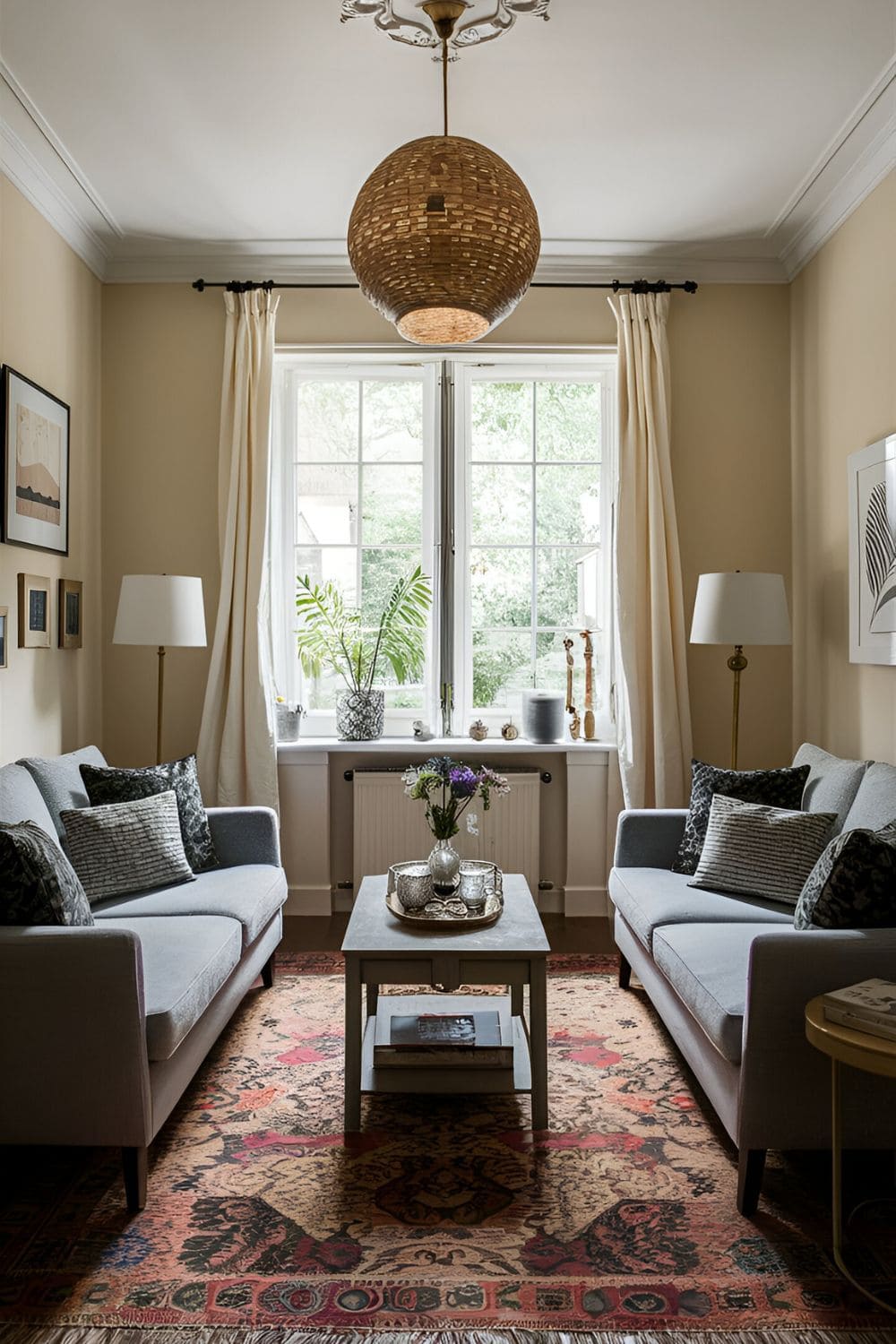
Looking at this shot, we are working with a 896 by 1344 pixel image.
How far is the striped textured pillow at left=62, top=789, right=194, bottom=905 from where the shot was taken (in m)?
3.12

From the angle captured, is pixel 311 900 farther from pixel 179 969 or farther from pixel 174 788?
pixel 179 969

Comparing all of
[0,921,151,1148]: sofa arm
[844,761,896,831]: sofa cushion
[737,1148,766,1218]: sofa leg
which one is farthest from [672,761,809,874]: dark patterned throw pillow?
[0,921,151,1148]: sofa arm

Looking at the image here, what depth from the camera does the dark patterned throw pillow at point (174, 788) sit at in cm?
340

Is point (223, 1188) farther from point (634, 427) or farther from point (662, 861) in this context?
point (634, 427)

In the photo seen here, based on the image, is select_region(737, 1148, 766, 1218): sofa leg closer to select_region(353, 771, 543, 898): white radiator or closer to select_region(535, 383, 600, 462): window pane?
select_region(353, 771, 543, 898): white radiator

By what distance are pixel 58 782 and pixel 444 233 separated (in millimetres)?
2174

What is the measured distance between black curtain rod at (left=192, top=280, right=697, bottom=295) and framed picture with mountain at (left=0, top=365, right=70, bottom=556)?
100 cm

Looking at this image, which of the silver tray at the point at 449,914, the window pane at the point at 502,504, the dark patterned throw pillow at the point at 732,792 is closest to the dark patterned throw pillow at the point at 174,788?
the silver tray at the point at 449,914

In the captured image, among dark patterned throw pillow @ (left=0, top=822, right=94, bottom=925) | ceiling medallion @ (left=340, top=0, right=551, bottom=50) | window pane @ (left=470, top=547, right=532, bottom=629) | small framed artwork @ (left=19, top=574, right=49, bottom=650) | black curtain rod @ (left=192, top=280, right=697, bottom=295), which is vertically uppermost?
ceiling medallion @ (left=340, top=0, right=551, bottom=50)

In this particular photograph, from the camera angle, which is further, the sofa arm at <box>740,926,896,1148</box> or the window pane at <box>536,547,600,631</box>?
the window pane at <box>536,547,600,631</box>

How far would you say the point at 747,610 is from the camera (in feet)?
12.4

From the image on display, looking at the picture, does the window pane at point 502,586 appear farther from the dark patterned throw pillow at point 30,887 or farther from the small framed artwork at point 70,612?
the dark patterned throw pillow at point 30,887

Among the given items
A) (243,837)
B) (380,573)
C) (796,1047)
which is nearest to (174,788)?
(243,837)

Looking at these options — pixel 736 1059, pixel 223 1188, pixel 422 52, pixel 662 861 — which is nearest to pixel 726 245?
pixel 422 52
